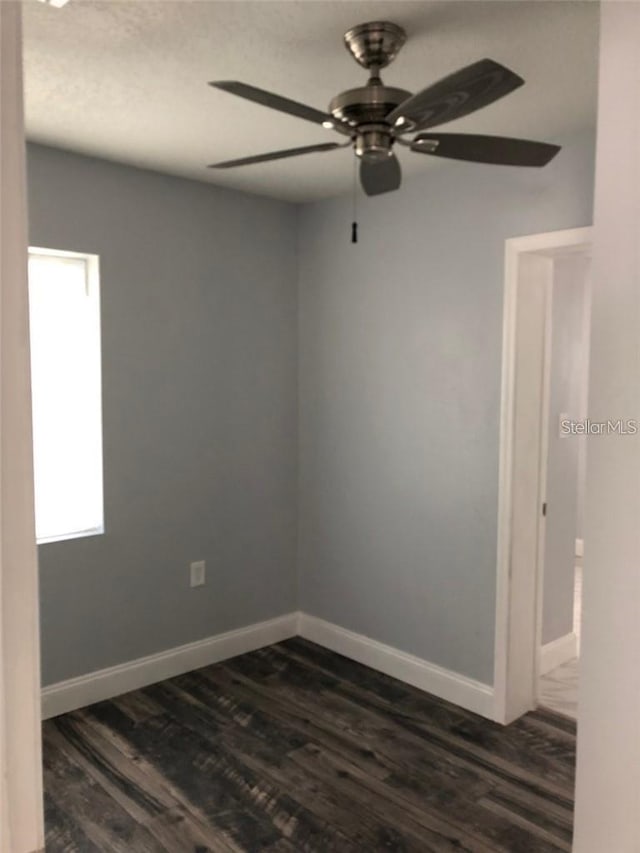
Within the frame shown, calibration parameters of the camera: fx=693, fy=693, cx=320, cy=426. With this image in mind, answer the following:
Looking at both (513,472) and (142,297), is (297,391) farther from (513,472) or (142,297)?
(513,472)

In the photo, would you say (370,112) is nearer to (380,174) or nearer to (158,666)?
(380,174)

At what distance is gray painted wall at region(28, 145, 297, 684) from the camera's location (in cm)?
310

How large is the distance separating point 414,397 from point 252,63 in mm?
1749

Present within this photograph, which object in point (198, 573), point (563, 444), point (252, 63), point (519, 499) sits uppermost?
point (252, 63)

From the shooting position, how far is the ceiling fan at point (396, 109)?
1456mm

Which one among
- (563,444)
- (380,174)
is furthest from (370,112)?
(563,444)

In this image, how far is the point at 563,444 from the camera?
3545 mm

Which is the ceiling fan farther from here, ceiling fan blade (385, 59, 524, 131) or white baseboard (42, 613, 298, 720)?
white baseboard (42, 613, 298, 720)

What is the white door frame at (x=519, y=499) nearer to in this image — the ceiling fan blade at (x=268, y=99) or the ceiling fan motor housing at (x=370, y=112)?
the ceiling fan motor housing at (x=370, y=112)

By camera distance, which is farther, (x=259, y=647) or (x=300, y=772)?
(x=259, y=647)

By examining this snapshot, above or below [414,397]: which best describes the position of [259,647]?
below

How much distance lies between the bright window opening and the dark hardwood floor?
93 cm

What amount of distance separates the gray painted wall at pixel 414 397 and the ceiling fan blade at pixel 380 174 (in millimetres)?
959

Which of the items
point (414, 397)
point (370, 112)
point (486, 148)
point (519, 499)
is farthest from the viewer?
point (414, 397)
